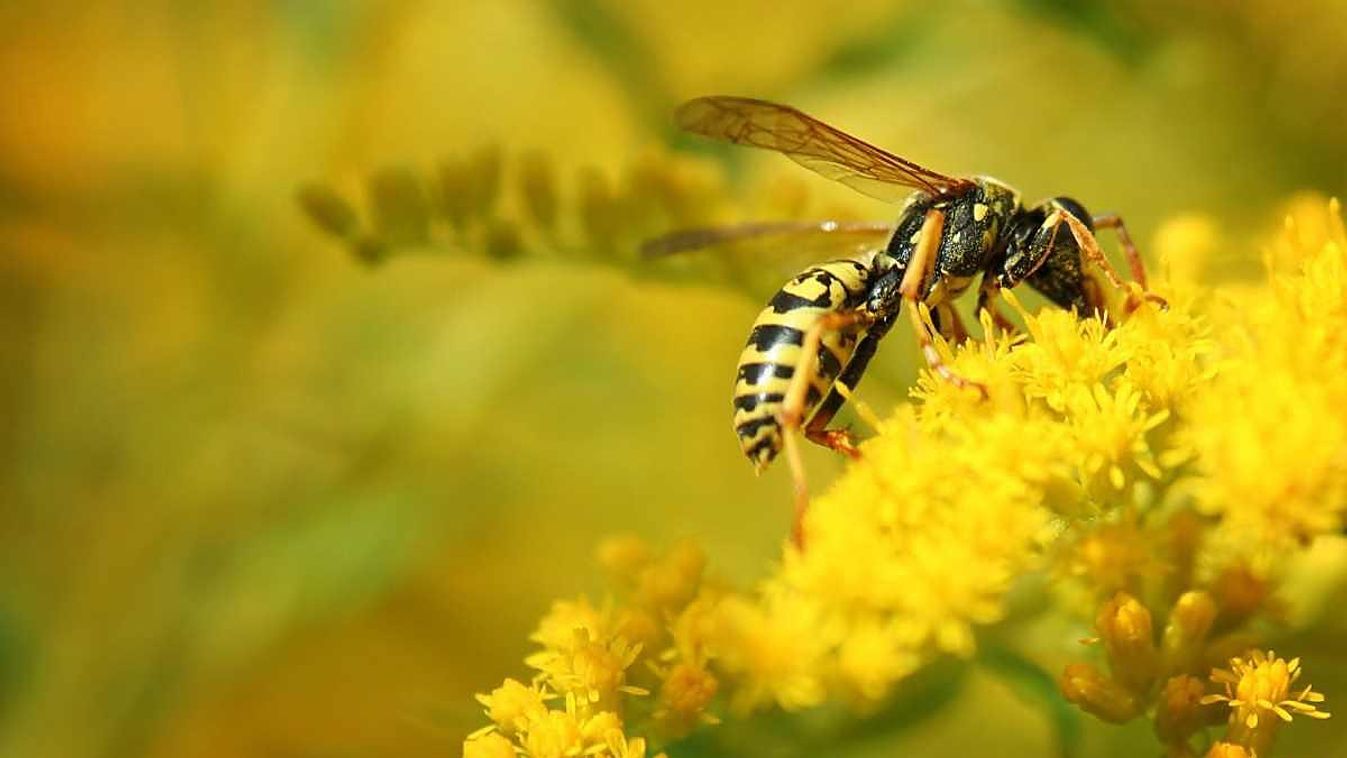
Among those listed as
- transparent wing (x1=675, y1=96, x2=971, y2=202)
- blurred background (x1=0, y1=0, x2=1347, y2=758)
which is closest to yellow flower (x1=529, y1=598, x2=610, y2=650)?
transparent wing (x1=675, y1=96, x2=971, y2=202)

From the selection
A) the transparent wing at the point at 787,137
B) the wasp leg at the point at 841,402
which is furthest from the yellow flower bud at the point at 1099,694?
the transparent wing at the point at 787,137

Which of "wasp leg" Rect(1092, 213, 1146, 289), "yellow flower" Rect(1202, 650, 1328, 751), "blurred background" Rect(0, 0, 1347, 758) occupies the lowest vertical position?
"yellow flower" Rect(1202, 650, 1328, 751)

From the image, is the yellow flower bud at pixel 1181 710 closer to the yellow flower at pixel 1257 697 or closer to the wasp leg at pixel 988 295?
the yellow flower at pixel 1257 697

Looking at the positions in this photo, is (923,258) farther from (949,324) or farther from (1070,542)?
(1070,542)

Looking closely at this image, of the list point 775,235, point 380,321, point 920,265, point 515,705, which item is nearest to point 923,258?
point 920,265

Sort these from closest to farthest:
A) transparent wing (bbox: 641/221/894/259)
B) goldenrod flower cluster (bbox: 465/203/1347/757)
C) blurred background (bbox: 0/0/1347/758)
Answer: goldenrod flower cluster (bbox: 465/203/1347/757) < transparent wing (bbox: 641/221/894/259) < blurred background (bbox: 0/0/1347/758)

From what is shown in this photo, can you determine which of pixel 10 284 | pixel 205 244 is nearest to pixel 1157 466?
pixel 205 244

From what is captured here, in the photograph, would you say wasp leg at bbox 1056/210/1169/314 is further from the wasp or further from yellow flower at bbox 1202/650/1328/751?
yellow flower at bbox 1202/650/1328/751
